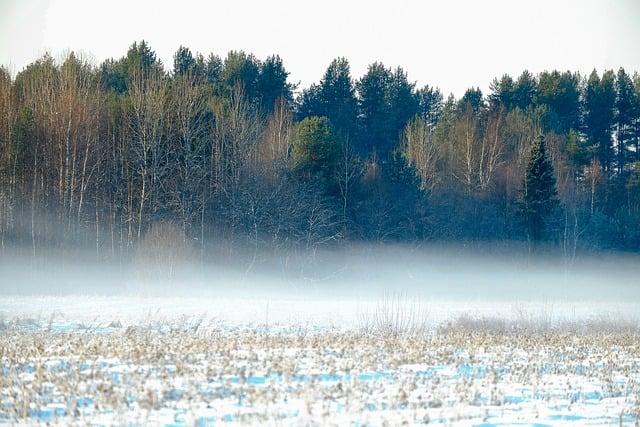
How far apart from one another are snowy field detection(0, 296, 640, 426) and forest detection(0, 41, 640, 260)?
23655 mm

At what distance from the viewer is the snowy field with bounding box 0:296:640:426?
8438mm

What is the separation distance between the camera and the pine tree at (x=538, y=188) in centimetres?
5491

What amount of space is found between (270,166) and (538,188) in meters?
22.1

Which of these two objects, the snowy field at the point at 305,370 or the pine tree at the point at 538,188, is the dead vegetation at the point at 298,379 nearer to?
the snowy field at the point at 305,370

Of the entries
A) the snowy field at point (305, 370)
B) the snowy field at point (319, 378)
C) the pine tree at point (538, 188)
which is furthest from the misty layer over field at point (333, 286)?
the snowy field at point (319, 378)

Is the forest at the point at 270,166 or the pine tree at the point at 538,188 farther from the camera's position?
the pine tree at the point at 538,188

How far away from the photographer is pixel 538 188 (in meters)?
55.8

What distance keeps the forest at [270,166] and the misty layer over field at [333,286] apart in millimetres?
1416

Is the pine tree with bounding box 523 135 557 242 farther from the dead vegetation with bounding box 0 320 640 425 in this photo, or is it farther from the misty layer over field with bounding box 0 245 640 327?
the dead vegetation with bounding box 0 320 640 425

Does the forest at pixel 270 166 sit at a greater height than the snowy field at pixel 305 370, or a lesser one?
greater

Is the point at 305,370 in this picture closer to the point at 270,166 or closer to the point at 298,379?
the point at 298,379

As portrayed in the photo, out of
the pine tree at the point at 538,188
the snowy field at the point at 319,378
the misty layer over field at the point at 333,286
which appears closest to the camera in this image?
the snowy field at the point at 319,378

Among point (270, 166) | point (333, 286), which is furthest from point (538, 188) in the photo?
point (270, 166)

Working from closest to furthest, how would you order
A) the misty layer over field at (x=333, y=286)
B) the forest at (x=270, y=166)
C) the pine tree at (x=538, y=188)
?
the misty layer over field at (x=333, y=286) → the forest at (x=270, y=166) → the pine tree at (x=538, y=188)
